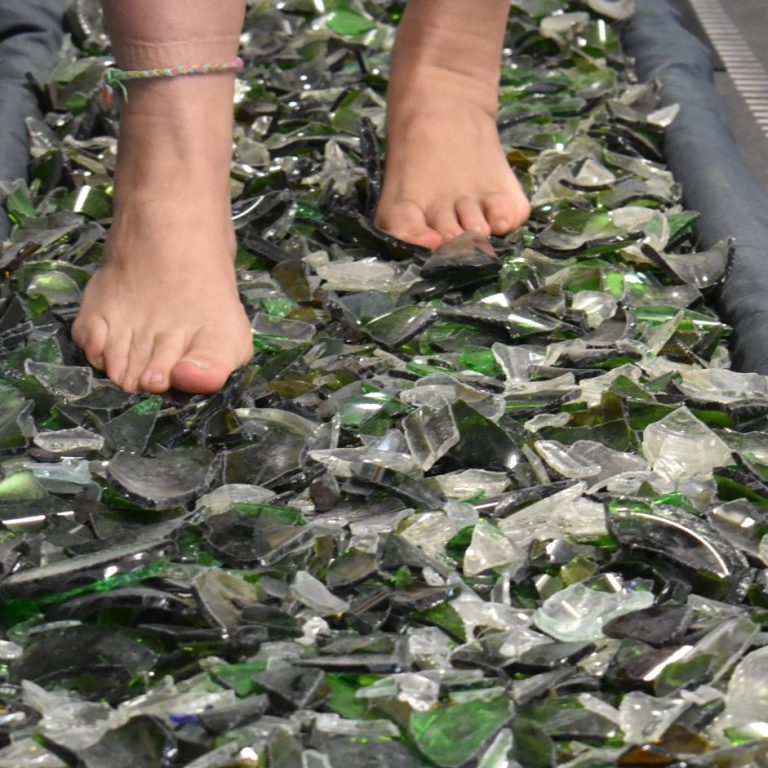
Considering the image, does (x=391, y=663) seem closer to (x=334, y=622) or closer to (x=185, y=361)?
(x=334, y=622)

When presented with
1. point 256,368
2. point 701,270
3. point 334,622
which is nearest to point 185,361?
point 256,368

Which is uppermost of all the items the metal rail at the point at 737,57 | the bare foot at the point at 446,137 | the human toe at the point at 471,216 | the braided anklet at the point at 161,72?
the braided anklet at the point at 161,72

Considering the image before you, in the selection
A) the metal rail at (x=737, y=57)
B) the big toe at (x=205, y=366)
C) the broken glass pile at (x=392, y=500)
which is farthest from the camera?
the metal rail at (x=737, y=57)

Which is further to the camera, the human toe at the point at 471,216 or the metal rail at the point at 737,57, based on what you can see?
the metal rail at the point at 737,57

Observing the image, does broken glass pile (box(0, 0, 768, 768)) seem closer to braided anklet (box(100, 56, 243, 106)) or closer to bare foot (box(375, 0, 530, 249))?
bare foot (box(375, 0, 530, 249))

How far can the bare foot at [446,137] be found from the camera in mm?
1441

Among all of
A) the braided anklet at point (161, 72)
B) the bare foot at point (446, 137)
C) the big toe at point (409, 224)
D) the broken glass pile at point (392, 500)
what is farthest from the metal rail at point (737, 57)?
the braided anklet at point (161, 72)

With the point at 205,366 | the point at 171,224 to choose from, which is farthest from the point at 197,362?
the point at 171,224

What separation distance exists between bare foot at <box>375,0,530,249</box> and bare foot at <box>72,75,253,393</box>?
29cm

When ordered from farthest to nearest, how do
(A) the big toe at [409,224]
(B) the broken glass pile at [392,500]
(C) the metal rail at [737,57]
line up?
(C) the metal rail at [737,57]
(A) the big toe at [409,224]
(B) the broken glass pile at [392,500]

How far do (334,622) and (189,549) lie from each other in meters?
0.13

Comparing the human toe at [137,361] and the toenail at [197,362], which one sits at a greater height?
the toenail at [197,362]

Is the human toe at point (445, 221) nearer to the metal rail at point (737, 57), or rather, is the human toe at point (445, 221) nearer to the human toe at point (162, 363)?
the human toe at point (162, 363)

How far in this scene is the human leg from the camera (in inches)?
45.6
